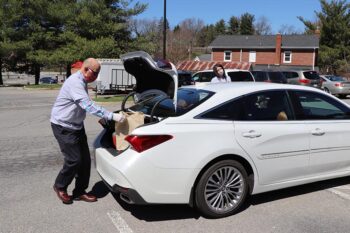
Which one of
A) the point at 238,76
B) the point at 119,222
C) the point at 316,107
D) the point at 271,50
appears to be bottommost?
the point at 119,222

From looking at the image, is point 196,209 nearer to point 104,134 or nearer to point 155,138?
point 155,138

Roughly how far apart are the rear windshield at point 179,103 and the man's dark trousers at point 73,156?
87 cm

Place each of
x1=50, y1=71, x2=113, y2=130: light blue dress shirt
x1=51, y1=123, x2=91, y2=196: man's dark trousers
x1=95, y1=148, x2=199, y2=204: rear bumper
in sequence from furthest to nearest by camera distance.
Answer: x1=51, y1=123, x2=91, y2=196: man's dark trousers, x1=50, y1=71, x2=113, y2=130: light blue dress shirt, x1=95, y1=148, x2=199, y2=204: rear bumper

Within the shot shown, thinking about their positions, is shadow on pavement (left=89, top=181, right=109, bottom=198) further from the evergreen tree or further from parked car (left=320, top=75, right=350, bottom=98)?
the evergreen tree

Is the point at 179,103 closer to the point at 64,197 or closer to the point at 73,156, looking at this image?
the point at 73,156

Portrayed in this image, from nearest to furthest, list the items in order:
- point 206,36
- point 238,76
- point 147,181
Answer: point 147,181
point 238,76
point 206,36

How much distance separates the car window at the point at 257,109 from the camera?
4933mm

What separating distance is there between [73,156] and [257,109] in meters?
2.22

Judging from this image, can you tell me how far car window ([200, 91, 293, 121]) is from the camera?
4.93 meters

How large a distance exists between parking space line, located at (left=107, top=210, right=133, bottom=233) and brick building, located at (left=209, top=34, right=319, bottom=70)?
54.2 m

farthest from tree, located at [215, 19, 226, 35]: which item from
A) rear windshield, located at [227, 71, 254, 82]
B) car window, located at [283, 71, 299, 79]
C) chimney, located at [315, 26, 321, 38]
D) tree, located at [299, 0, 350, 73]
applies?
rear windshield, located at [227, 71, 254, 82]

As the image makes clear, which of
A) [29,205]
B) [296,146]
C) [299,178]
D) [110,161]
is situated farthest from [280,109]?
[29,205]

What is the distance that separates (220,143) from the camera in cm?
472

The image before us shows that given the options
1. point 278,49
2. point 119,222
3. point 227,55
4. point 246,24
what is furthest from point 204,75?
point 246,24
